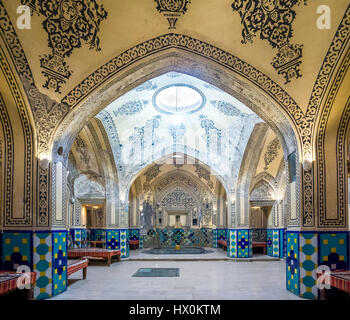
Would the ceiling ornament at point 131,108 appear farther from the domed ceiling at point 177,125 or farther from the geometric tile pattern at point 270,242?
the geometric tile pattern at point 270,242

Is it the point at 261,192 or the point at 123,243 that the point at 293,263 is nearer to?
the point at 261,192

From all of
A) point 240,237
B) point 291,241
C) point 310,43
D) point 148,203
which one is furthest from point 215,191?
point 310,43

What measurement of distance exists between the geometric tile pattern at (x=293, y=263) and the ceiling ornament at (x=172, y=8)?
13.2ft

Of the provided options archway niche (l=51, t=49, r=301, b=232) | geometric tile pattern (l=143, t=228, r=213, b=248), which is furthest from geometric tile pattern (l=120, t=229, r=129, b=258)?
archway niche (l=51, t=49, r=301, b=232)

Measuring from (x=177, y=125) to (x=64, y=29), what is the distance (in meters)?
6.83

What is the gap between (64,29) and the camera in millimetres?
5469

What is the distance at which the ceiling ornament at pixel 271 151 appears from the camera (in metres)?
11.3

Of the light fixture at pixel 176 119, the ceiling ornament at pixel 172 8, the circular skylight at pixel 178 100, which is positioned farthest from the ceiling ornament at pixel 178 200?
the ceiling ornament at pixel 172 8

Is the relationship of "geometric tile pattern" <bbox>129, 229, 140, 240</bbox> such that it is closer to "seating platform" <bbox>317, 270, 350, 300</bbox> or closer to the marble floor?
the marble floor

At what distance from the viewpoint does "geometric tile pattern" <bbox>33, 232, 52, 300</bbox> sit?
5707 millimetres

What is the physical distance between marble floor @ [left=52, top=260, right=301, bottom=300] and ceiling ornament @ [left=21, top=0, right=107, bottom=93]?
11.9ft

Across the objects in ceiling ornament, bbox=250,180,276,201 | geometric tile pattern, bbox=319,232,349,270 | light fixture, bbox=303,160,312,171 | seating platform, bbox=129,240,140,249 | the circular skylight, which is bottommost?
Answer: seating platform, bbox=129,240,140,249

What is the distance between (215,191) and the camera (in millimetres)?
17219
